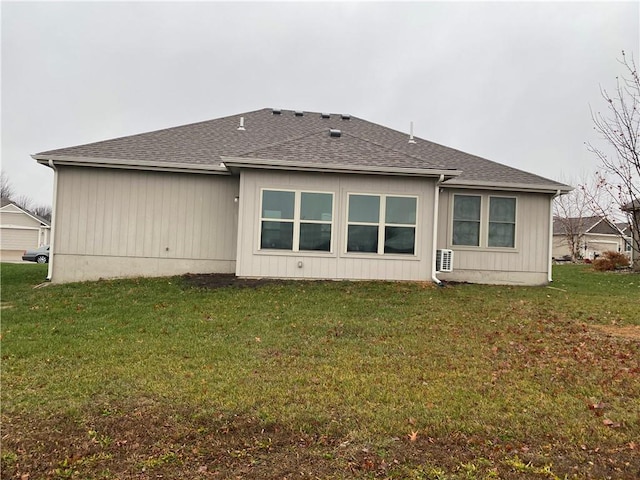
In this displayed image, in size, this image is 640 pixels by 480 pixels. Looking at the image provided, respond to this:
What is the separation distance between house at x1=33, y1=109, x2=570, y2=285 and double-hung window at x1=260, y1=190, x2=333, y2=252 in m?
0.02

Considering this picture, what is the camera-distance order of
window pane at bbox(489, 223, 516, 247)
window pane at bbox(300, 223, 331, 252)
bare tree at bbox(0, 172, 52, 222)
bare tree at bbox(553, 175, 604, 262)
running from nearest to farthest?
window pane at bbox(300, 223, 331, 252)
window pane at bbox(489, 223, 516, 247)
bare tree at bbox(553, 175, 604, 262)
bare tree at bbox(0, 172, 52, 222)

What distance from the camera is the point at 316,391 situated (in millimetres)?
4555

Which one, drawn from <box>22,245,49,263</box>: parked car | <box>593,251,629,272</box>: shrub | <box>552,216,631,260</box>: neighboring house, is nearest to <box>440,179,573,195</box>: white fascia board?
<box>593,251,629,272</box>: shrub

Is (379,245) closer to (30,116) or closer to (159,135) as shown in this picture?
(159,135)

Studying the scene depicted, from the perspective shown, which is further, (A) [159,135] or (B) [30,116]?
(B) [30,116]

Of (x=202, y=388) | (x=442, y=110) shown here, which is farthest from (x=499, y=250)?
(x=442, y=110)

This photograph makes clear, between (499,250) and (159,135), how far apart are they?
33.8 feet

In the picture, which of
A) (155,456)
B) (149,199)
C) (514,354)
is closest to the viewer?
(155,456)

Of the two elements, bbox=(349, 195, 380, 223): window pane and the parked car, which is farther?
the parked car

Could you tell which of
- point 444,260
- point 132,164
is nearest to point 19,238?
point 132,164

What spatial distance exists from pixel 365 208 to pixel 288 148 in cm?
236

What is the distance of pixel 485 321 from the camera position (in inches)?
309

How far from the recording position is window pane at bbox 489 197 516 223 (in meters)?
12.9

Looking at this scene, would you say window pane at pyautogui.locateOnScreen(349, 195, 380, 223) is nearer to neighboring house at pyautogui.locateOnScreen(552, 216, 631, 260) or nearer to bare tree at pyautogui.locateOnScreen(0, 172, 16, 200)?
neighboring house at pyautogui.locateOnScreen(552, 216, 631, 260)
